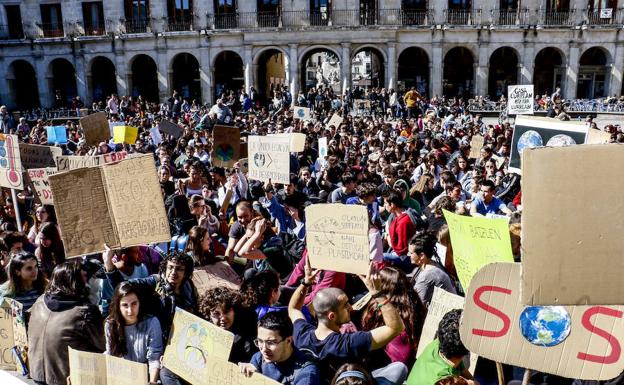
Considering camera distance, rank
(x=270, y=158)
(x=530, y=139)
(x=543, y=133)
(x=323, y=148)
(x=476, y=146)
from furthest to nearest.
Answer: (x=476, y=146), (x=323, y=148), (x=270, y=158), (x=530, y=139), (x=543, y=133)

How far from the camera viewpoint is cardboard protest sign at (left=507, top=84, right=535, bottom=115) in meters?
14.5

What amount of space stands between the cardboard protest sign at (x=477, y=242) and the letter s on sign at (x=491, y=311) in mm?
936

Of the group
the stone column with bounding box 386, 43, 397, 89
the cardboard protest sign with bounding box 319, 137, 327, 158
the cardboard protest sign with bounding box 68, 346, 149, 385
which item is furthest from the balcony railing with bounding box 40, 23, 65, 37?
the cardboard protest sign with bounding box 68, 346, 149, 385

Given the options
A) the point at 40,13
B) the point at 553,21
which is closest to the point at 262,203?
the point at 553,21

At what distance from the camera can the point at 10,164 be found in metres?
7.68

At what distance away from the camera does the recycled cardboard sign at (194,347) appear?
142 inches

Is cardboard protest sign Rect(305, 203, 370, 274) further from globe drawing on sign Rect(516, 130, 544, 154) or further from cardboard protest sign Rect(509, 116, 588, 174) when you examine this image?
globe drawing on sign Rect(516, 130, 544, 154)

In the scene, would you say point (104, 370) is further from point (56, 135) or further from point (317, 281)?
point (56, 135)

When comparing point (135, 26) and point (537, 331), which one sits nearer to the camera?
Result: point (537, 331)

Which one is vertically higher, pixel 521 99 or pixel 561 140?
pixel 561 140

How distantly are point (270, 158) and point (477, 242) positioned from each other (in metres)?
4.23

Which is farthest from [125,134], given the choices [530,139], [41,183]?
[530,139]

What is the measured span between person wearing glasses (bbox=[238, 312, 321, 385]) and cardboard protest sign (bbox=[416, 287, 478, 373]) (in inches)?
38.0

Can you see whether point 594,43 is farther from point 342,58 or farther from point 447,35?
point 342,58
